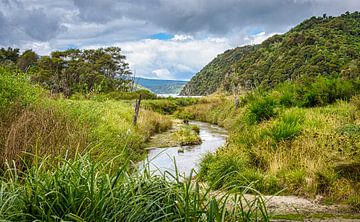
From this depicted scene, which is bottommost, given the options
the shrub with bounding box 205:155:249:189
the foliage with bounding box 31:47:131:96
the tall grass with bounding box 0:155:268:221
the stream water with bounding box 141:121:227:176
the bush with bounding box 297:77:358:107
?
the stream water with bounding box 141:121:227:176

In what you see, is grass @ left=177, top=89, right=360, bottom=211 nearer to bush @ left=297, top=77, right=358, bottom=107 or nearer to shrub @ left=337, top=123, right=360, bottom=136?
shrub @ left=337, top=123, right=360, bottom=136

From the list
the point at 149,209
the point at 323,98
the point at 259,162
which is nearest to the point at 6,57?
the point at 323,98

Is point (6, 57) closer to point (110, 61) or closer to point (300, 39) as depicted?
point (110, 61)

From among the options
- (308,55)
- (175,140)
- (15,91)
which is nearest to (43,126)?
(15,91)

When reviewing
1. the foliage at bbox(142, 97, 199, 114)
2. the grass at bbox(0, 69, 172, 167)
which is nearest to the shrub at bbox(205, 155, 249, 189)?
the grass at bbox(0, 69, 172, 167)

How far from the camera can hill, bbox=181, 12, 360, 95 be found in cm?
3484

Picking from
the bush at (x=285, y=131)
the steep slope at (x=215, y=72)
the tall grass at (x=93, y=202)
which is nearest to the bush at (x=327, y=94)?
the bush at (x=285, y=131)

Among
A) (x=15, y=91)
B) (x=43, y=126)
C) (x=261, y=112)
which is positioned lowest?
(x=43, y=126)

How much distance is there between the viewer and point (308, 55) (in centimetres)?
4031

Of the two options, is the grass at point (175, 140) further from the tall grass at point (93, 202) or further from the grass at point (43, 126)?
the tall grass at point (93, 202)

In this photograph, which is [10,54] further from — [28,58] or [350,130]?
[350,130]

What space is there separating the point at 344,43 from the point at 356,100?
95.3ft

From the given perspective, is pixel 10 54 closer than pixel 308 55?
No

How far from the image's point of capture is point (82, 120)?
32.9ft
